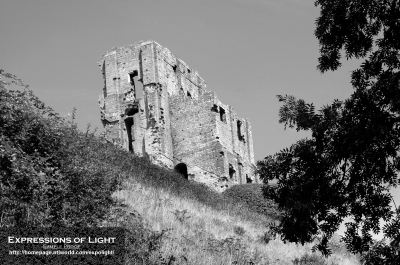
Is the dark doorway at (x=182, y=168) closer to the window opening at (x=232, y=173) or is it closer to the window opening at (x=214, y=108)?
the window opening at (x=232, y=173)

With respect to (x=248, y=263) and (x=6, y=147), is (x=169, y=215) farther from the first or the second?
(x=6, y=147)

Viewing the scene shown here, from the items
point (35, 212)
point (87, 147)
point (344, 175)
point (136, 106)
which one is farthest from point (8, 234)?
point (136, 106)

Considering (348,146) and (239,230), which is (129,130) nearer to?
(239,230)

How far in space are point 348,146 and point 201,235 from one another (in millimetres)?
6485

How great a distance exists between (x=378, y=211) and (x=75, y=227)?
531cm

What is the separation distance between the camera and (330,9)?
11.5 meters

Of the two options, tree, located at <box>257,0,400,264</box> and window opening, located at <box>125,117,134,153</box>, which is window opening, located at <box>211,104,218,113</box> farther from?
tree, located at <box>257,0,400,264</box>

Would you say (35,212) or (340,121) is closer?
(340,121)

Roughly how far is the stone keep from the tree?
83.1 ft

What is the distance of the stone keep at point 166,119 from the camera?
3775 centimetres

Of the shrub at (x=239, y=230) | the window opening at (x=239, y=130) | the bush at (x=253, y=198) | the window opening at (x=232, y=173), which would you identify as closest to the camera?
the shrub at (x=239, y=230)

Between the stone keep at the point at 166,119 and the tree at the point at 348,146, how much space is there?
25328 mm

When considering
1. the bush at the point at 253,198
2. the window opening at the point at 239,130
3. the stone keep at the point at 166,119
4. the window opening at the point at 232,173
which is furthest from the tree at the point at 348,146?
the window opening at the point at 239,130

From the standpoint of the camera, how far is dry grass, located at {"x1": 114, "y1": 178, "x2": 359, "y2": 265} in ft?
45.6
